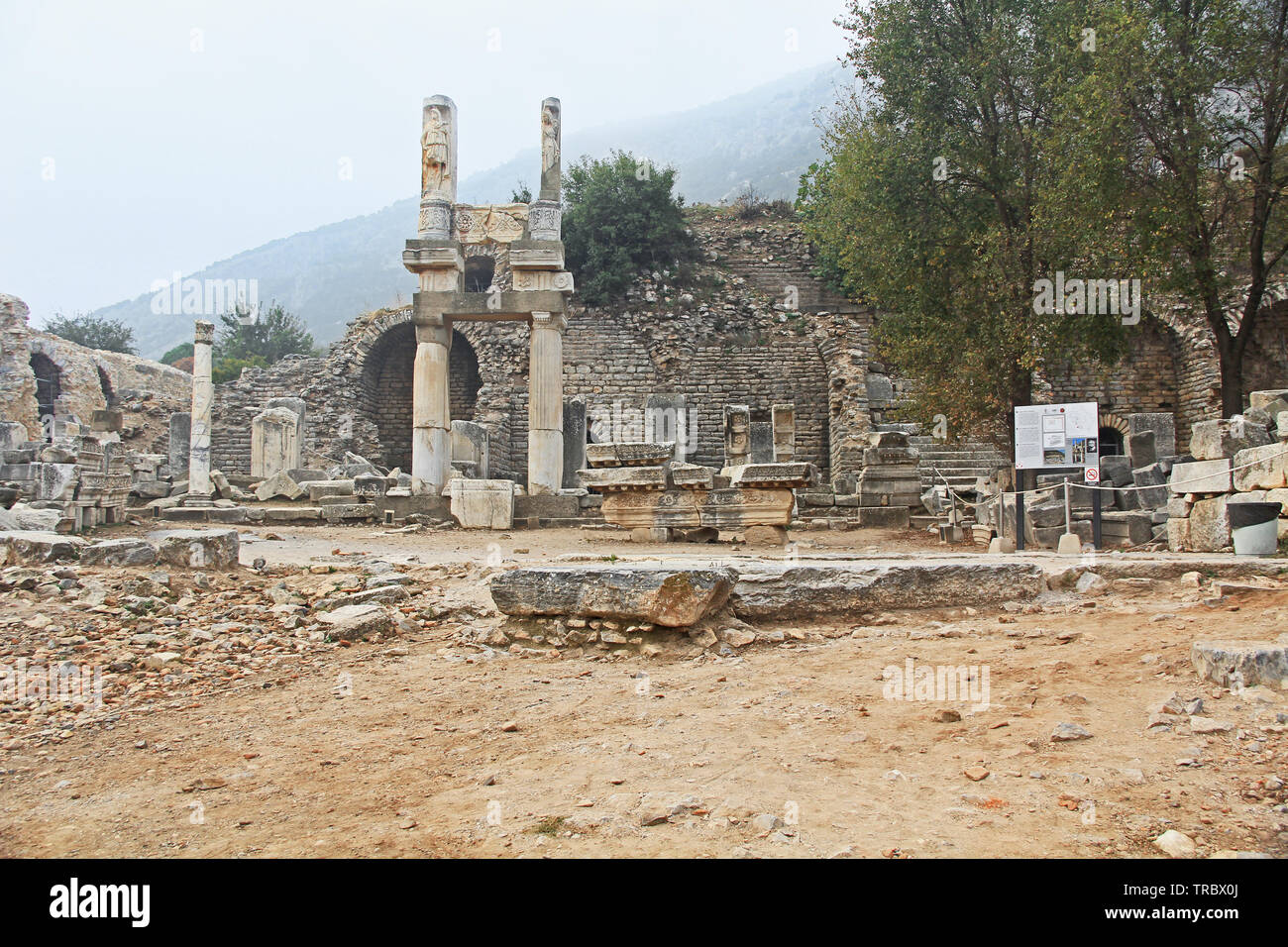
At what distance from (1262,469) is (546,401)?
11.0 meters

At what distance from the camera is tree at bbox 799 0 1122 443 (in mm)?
12094

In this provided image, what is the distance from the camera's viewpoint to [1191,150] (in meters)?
10.4

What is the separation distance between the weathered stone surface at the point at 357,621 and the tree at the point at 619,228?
21.6 metres

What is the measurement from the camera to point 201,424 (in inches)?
696

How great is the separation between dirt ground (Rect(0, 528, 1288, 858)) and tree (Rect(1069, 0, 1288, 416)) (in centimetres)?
731

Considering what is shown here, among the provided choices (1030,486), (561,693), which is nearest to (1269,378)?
(1030,486)

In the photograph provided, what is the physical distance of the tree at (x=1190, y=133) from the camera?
407 inches

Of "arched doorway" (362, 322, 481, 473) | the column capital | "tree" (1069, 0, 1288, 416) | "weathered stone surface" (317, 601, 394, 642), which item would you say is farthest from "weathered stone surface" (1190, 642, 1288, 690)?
"arched doorway" (362, 322, 481, 473)

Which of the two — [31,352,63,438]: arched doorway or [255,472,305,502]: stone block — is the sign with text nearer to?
[255,472,305,502]: stone block

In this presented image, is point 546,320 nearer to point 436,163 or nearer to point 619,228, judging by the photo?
point 436,163

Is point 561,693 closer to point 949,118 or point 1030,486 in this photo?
point 1030,486

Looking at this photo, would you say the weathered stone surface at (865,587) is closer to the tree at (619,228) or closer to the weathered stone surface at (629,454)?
the weathered stone surface at (629,454)

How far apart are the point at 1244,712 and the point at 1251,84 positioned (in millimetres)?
11062

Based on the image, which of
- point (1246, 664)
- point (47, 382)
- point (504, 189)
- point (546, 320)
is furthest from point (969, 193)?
point (504, 189)
